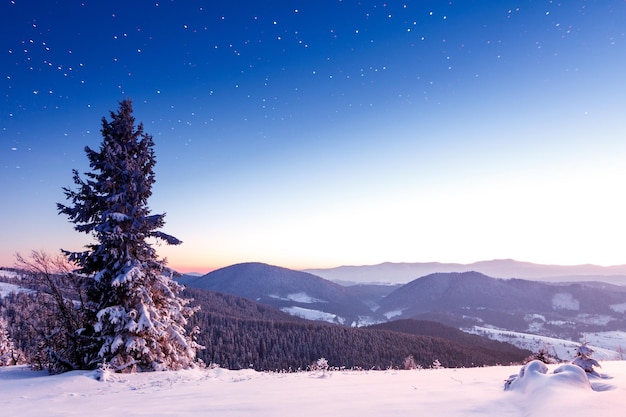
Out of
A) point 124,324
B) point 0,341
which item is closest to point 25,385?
point 124,324

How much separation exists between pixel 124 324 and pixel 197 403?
29.4 feet

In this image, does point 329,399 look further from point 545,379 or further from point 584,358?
point 584,358

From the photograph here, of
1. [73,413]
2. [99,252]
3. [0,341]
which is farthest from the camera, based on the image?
[0,341]

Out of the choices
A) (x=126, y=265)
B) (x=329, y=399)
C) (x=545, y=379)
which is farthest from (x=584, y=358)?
(x=126, y=265)

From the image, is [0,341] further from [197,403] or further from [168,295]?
[197,403]

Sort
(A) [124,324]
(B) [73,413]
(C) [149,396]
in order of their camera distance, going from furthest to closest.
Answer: (A) [124,324]
(C) [149,396]
(B) [73,413]

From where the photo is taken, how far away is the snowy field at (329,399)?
176 inches

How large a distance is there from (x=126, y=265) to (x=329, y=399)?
1132cm

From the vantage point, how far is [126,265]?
1373 centimetres

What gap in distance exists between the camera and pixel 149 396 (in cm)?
720

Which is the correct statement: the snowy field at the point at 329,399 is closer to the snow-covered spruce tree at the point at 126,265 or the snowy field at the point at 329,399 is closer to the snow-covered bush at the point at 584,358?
the snow-covered bush at the point at 584,358

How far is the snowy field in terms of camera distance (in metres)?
4.48

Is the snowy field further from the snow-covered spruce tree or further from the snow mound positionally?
the snow-covered spruce tree

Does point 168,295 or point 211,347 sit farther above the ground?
point 168,295
